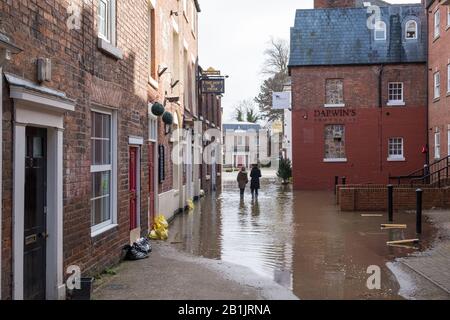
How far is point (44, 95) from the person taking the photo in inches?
238

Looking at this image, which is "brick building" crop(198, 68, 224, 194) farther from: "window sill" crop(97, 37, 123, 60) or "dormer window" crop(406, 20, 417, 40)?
"window sill" crop(97, 37, 123, 60)

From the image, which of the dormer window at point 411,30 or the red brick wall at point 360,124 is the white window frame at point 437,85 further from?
the dormer window at point 411,30

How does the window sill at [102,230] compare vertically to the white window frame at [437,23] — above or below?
below

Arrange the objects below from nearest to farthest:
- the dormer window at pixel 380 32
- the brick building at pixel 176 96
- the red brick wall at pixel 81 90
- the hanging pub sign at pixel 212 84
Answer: the red brick wall at pixel 81 90 → the brick building at pixel 176 96 → the hanging pub sign at pixel 212 84 → the dormer window at pixel 380 32

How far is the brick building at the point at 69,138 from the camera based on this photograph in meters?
5.56

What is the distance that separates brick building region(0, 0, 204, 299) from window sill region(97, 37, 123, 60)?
0.06 ft

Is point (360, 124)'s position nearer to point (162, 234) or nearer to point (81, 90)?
point (162, 234)

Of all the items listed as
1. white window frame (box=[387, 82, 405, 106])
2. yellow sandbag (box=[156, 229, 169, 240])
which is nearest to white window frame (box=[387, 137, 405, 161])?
white window frame (box=[387, 82, 405, 106])

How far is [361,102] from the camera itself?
31188mm

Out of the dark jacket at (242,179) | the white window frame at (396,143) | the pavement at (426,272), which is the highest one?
the white window frame at (396,143)

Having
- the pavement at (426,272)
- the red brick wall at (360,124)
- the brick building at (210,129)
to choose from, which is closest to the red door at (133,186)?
the pavement at (426,272)

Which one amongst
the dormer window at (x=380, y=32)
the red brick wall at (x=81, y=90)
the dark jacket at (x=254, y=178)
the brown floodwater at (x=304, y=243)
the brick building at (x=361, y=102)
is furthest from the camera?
the dormer window at (x=380, y=32)

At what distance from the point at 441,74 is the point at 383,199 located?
10453mm

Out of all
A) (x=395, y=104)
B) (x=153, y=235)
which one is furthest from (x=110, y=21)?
(x=395, y=104)
